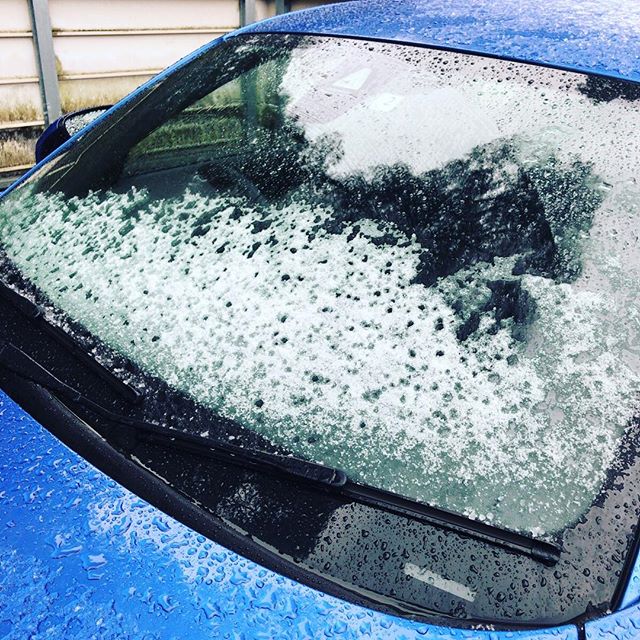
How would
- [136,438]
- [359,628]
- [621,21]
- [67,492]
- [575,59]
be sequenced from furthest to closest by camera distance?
[621,21], [575,59], [136,438], [67,492], [359,628]

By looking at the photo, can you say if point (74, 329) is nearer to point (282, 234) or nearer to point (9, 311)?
point (9, 311)

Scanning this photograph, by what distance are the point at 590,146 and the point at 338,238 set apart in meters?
0.47

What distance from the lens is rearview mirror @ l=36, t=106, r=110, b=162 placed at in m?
1.96

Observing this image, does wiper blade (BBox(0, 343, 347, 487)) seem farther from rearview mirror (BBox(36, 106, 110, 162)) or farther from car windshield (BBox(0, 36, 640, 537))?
rearview mirror (BBox(36, 106, 110, 162))

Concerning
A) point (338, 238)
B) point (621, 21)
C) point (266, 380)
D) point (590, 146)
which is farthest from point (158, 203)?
point (621, 21)

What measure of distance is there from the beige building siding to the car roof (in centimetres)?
312

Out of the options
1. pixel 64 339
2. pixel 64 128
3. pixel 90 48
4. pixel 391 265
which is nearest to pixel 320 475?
pixel 391 265

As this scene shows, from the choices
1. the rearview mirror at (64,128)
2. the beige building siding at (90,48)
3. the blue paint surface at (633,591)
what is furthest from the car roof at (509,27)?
the beige building siding at (90,48)

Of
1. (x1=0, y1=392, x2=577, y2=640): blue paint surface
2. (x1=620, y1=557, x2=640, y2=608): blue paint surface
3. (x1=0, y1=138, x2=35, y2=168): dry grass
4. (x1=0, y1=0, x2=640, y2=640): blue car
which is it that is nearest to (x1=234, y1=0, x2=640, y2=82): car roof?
(x1=0, y1=0, x2=640, y2=640): blue car

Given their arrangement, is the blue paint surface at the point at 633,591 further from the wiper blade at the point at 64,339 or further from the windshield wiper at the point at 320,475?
the wiper blade at the point at 64,339

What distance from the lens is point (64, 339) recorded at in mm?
1175

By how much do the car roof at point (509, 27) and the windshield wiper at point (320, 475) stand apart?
0.88m

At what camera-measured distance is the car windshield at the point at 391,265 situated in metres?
0.96

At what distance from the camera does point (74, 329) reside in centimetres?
120
